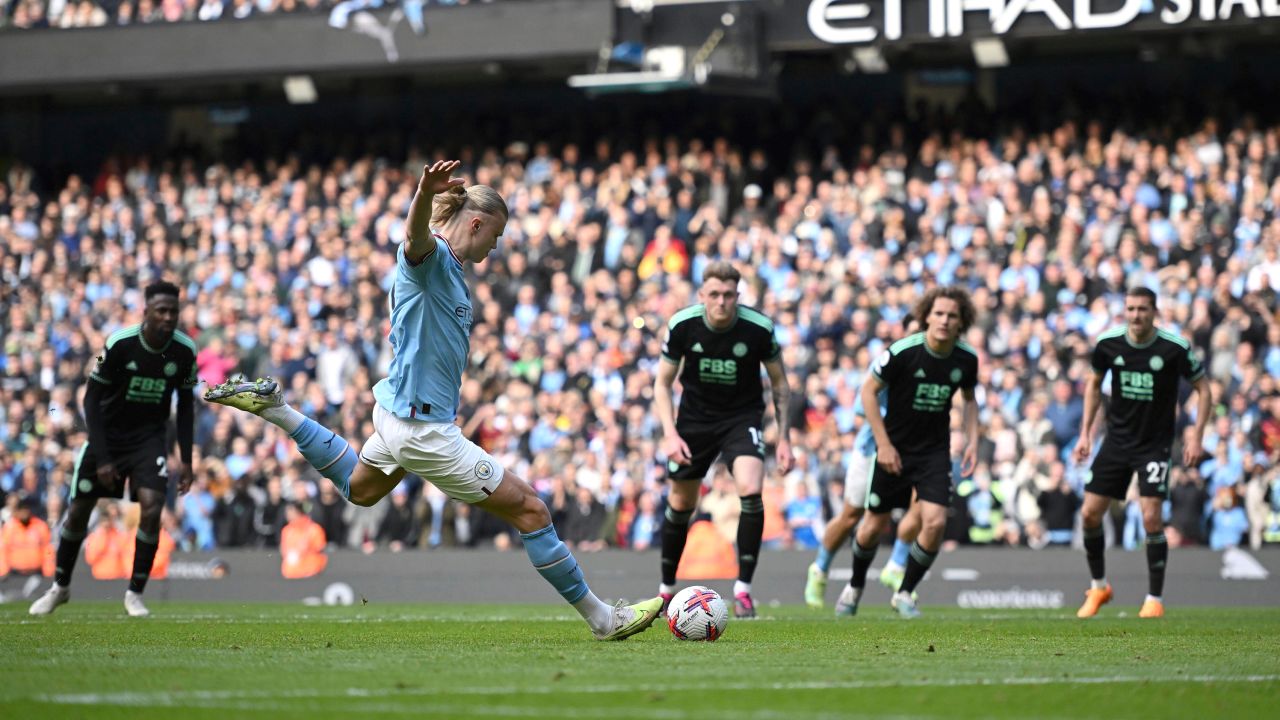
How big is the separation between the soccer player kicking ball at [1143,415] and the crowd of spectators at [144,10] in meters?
17.2

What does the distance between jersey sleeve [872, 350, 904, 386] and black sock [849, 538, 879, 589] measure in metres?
1.40

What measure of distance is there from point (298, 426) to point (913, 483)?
5636 millimetres

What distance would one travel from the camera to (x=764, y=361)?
12531 mm

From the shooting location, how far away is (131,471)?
1281 centimetres

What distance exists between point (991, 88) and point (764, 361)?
16.4 m

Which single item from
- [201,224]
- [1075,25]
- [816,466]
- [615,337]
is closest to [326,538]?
[615,337]

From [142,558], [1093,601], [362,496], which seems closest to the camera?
[362,496]

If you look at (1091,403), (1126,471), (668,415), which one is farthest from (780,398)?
(1126,471)

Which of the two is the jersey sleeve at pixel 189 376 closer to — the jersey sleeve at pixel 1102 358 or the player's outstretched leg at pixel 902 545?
the player's outstretched leg at pixel 902 545

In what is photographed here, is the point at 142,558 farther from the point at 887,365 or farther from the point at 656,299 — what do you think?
the point at 656,299

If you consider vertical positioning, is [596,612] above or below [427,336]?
below

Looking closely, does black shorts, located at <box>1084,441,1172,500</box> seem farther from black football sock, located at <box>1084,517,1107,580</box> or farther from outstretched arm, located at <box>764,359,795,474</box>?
outstretched arm, located at <box>764,359,795,474</box>

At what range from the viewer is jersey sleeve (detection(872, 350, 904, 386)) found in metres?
12.8

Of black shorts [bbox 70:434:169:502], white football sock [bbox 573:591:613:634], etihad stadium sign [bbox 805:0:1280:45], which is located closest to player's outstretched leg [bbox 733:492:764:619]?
white football sock [bbox 573:591:613:634]
